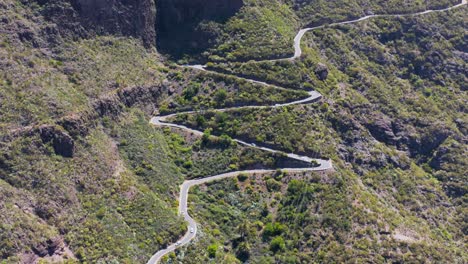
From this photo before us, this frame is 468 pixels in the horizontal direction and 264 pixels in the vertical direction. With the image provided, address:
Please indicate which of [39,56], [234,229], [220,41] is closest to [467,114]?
[220,41]

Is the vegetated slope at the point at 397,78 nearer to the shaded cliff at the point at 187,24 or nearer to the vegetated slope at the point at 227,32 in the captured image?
the vegetated slope at the point at 227,32

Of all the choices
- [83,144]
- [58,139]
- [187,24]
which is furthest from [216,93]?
[58,139]

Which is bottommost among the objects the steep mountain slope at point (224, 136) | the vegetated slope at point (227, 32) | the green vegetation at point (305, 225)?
the green vegetation at point (305, 225)

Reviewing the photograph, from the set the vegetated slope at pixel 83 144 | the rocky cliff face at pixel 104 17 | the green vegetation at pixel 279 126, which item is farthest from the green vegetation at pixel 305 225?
the rocky cliff face at pixel 104 17

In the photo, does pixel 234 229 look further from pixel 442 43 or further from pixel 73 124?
pixel 442 43

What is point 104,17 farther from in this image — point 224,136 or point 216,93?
point 224,136

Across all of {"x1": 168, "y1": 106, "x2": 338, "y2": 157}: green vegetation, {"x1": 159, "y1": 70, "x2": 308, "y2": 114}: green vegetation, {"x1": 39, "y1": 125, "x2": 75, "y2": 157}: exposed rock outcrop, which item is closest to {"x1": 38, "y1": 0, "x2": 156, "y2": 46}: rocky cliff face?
{"x1": 159, "y1": 70, "x2": 308, "y2": 114}: green vegetation

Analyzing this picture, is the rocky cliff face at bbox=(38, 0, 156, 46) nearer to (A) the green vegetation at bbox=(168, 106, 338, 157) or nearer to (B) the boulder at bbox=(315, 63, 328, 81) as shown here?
(A) the green vegetation at bbox=(168, 106, 338, 157)
